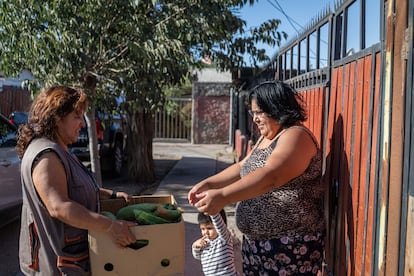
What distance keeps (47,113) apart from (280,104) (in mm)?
1142

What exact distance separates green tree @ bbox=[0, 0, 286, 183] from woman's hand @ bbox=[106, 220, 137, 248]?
325 centimetres

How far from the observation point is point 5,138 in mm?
5719

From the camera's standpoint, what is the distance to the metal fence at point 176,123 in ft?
60.0

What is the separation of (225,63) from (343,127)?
4150mm

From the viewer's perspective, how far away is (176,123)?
725 inches

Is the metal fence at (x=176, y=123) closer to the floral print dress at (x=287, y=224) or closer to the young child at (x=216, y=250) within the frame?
the young child at (x=216, y=250)

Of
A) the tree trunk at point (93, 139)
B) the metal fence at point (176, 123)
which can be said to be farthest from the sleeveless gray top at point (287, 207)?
the metal fence at point (176, 123)

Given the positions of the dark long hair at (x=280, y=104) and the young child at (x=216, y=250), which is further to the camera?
the young child at (x=216, y=250)

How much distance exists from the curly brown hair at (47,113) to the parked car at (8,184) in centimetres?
313

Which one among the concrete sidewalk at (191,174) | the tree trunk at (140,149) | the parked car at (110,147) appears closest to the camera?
the concrete sidewalk at (191,174)

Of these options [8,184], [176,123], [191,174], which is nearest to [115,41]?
[8,184]

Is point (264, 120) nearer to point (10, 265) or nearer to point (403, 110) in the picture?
point (403, 110)

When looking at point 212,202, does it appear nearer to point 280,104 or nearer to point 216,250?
point 216,250

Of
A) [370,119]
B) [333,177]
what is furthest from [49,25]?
[370,119]
